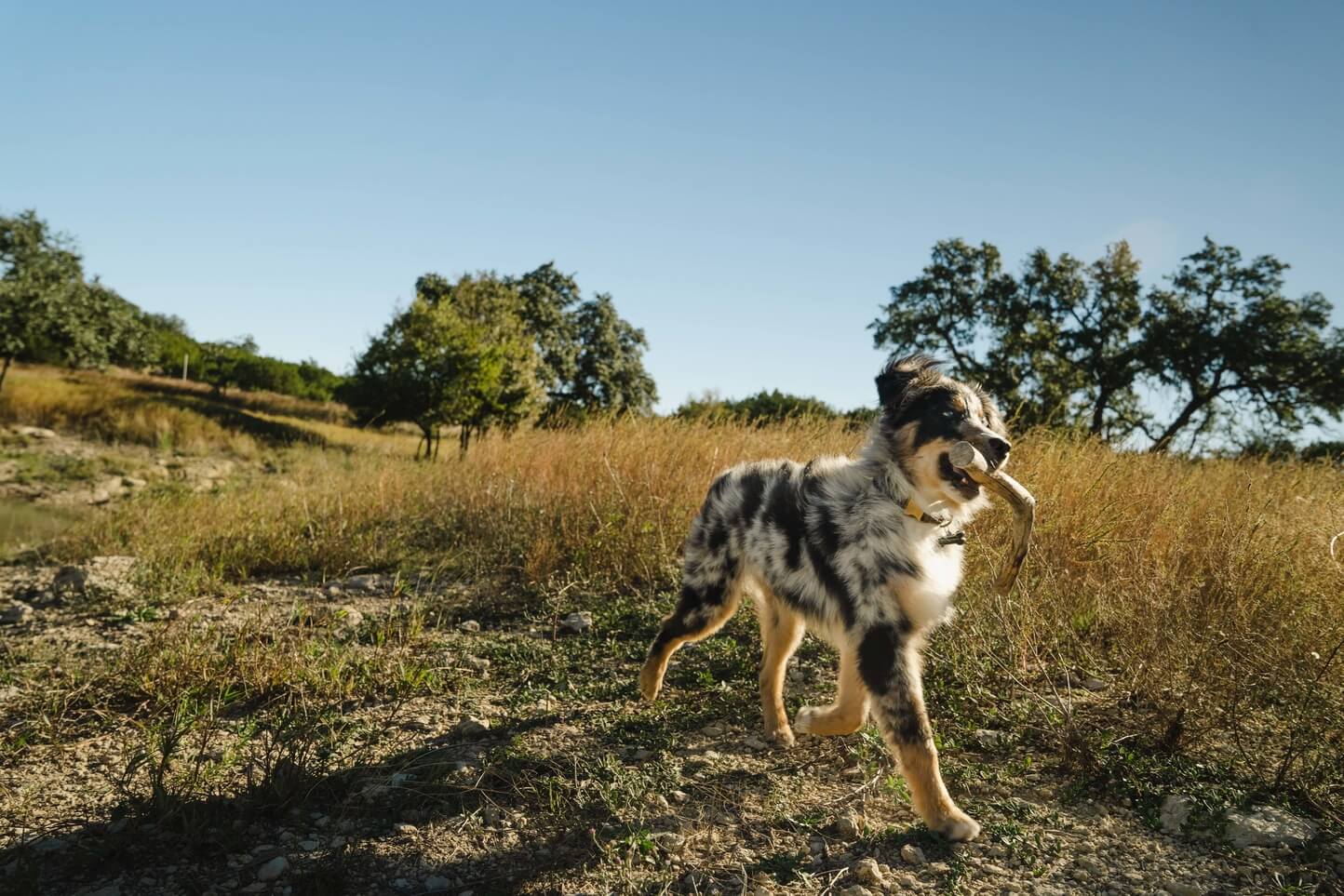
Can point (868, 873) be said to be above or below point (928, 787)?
below

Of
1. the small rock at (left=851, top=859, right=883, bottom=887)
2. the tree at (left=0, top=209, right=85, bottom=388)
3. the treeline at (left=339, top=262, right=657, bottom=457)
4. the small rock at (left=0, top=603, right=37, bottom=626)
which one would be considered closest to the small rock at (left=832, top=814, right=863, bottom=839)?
the small rock at (left=851, top=859, right=883, bottom=887)

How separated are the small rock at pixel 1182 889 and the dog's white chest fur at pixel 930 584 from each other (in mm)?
1327

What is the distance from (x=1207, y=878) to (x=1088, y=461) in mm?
4114

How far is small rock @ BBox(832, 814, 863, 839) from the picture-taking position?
10.9ft

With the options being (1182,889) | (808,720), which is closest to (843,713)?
(808,720)

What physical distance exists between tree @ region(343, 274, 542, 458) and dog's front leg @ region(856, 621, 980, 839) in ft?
85.1

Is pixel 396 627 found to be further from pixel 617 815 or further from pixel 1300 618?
pixel 1300 618

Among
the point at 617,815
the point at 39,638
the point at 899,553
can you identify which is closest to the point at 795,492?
the point at 899,553

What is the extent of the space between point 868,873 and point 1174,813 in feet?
5.30

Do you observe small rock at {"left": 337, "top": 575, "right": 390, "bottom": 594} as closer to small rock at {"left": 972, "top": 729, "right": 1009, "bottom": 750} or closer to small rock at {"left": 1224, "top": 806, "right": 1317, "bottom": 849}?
small rock at {"left": 972, "top": 729, "right": 1009, "bottom": 750}

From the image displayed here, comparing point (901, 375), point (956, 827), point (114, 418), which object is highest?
point (901, 375)

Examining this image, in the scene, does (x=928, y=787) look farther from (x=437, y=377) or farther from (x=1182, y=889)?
(x=437, y=377)

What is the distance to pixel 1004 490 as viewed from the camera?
11.6 feet

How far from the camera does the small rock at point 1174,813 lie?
3412mm
